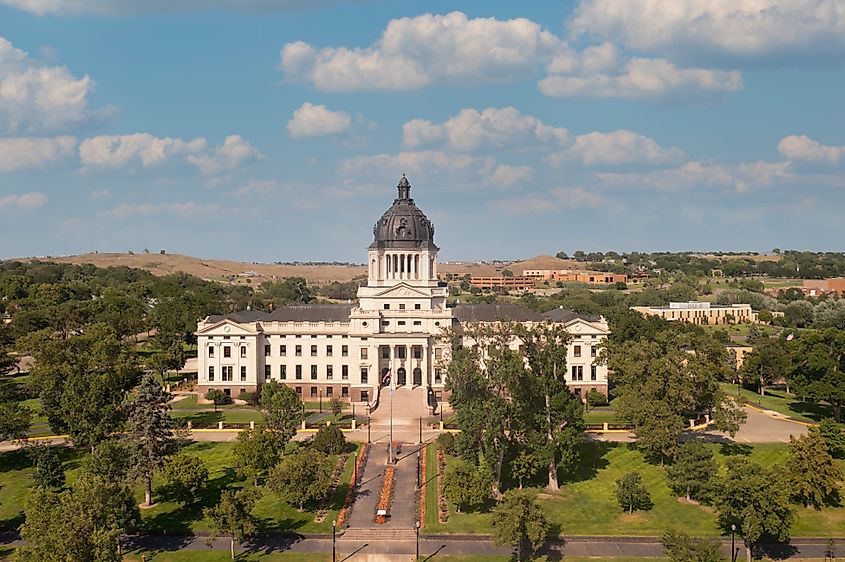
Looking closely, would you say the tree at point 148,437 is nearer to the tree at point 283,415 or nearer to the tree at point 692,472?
the tree at point 283,415

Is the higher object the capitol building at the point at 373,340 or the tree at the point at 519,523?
the capitol building at the point at 373,340

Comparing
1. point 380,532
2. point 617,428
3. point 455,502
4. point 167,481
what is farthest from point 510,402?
point 167,481

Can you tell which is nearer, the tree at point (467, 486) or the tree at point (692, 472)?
the tree at point (467, 486)

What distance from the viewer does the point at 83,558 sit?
144 feet

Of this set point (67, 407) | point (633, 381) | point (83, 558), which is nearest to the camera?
point (83, 558)

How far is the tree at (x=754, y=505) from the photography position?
2108 inches

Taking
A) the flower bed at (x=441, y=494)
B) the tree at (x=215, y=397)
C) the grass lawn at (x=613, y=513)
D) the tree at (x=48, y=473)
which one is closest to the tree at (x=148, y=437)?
the tree at (x=48, y=473)

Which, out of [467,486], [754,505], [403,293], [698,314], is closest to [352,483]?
[467,486]

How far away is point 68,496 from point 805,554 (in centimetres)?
5184

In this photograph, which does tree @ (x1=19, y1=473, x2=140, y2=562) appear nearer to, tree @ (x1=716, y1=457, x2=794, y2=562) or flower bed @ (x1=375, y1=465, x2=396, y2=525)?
flower bed @ (x1=375, y1=465, x2=396, y2=525)

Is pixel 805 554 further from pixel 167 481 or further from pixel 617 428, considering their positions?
pixel 167 481

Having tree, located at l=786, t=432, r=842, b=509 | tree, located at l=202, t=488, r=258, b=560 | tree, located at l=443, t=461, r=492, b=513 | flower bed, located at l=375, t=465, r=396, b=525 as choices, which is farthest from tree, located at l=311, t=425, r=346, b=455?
tree, located at l=786, t=432, r=842, b=509

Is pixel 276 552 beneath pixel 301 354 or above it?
beneath

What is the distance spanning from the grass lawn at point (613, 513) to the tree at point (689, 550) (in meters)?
8.61
